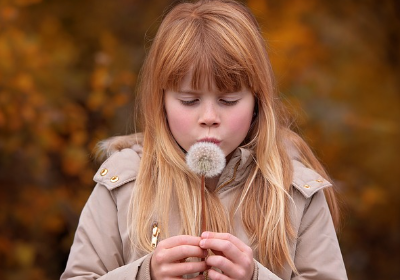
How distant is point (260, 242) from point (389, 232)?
3.72 metres

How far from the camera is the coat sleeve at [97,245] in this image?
2.56m

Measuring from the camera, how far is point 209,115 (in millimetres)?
2424

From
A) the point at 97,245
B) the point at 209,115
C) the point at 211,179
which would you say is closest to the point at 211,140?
the point at 209,115

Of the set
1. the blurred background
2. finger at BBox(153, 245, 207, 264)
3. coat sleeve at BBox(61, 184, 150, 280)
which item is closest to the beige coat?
coat sleeve at BBox(61, 184, 150, 280)

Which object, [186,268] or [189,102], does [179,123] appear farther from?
[186,268]

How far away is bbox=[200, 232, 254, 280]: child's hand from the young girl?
0.32 ft

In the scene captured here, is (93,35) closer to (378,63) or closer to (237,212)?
(378,63)

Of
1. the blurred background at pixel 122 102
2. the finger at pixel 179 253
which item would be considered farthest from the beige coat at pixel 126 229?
the blurred background at pixel 122 102

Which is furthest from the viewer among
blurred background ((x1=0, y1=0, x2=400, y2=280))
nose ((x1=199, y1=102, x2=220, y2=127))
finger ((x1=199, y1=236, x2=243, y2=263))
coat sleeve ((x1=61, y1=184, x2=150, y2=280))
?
blurred background ((x1=0, y1=0, x2=400, y2=280))

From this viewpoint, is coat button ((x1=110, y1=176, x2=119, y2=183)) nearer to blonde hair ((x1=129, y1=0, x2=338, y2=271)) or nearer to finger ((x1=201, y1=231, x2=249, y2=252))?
blonde hair ((x1=129, y1=0, x2=338, y2=271))

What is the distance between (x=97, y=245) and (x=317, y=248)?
692 millimetres

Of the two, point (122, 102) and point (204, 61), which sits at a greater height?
point (122, 102)

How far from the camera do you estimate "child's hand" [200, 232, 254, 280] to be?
88.2 inches

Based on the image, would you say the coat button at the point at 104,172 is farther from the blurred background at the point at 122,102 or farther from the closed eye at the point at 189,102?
the blurred background at the point at 122,102
